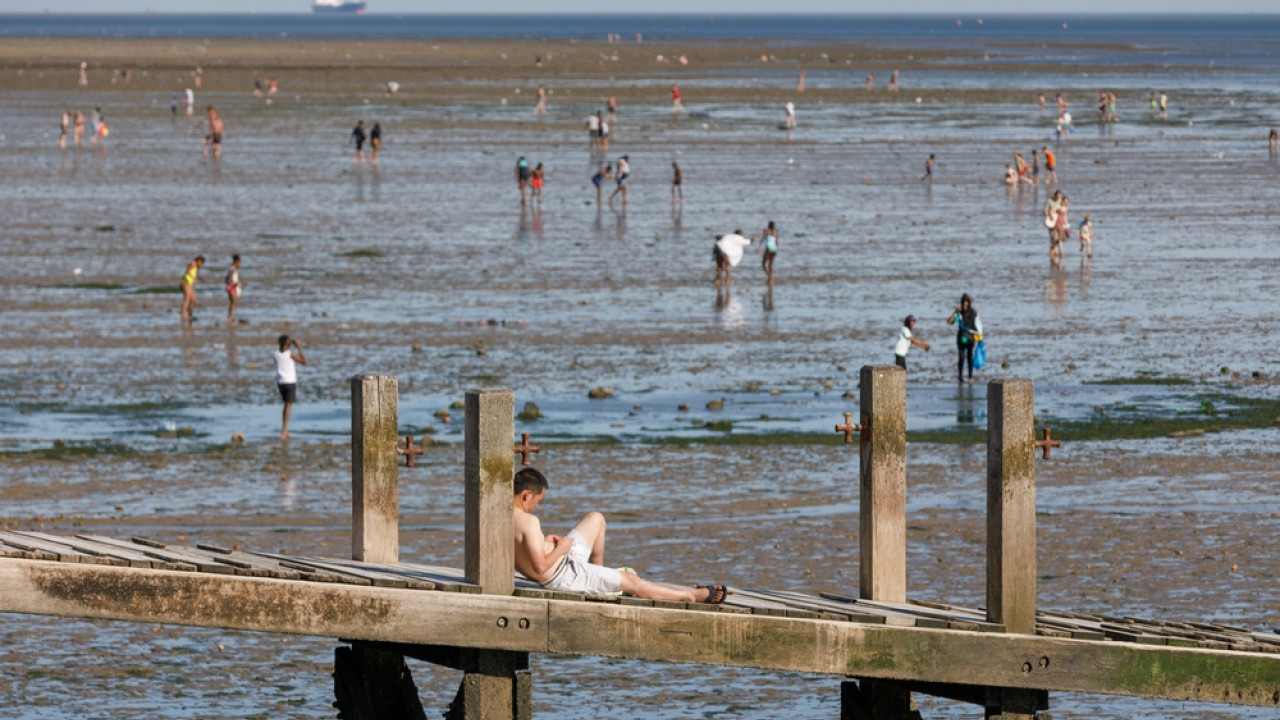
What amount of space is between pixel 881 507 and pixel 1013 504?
981 millimetres

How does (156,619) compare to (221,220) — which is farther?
(221,220)

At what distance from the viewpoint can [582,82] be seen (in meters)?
114

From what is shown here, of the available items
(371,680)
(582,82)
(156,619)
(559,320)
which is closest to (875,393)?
(371,680)

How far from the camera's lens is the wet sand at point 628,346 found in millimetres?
16500

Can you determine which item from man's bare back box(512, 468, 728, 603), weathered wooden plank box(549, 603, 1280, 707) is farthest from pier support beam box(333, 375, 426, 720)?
weathered wooden plank box(549, 603, 1280, 707)

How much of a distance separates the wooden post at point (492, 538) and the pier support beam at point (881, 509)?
6.35 feet

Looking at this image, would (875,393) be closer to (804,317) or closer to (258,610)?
(258,610)

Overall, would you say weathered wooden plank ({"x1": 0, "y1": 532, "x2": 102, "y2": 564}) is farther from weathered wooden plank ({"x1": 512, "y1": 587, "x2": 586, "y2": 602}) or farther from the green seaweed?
the green seaweed

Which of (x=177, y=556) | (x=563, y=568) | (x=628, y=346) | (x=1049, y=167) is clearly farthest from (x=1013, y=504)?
(x=1049, y=167)

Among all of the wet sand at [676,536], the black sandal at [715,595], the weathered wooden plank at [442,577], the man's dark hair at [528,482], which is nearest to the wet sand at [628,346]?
the wet sand at [676,536]

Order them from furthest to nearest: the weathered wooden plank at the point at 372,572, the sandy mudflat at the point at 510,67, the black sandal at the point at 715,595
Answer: the sandy mudflat at the point at 510,67 < the black sandal at the point at 715,595 < the weathered wooden plank at the point at 372,572

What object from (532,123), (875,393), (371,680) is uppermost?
(532,123)

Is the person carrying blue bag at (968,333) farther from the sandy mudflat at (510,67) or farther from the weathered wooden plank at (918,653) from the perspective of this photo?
the sandy mudflat at (510,67)

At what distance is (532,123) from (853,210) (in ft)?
110
